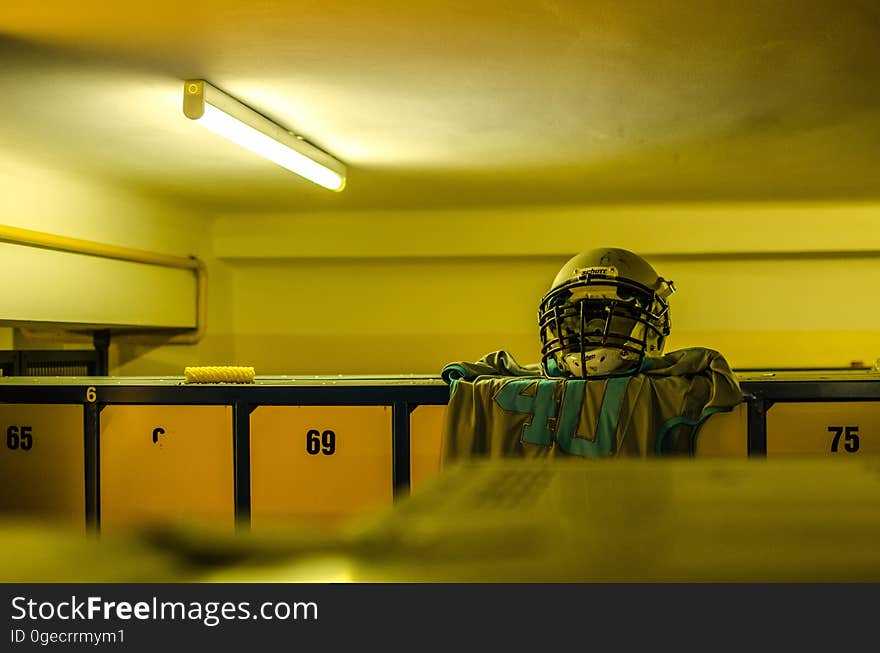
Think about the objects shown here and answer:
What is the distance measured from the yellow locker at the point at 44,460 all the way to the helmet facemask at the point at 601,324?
149 cm

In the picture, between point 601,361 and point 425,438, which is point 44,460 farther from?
point 601,361

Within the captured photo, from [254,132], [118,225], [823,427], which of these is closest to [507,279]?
[118,225]

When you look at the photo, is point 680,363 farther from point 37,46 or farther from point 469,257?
point 469,257

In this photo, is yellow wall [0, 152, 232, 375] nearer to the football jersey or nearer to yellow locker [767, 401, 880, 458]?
the football jersey

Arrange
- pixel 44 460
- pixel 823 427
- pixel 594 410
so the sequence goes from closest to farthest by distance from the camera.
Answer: pixel 594 410, pixel 823 427, pixel 44 460

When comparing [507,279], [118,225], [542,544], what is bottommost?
[542,544]

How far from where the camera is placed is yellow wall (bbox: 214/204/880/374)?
493 cm

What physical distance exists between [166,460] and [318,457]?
0.49 metres

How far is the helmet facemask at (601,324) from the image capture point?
7.84ft

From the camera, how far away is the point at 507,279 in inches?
213

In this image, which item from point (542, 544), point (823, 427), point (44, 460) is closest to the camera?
point (542, 544)

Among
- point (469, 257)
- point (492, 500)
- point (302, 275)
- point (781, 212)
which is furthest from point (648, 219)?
point (492, 500)

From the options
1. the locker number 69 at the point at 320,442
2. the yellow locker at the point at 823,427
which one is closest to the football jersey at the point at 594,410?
the yellow locker at the point at 823,427

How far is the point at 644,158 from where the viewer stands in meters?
3.67
